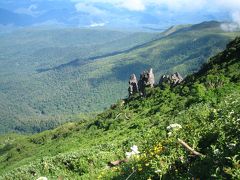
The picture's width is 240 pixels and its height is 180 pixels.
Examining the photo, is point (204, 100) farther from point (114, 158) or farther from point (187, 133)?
point (187, 133)

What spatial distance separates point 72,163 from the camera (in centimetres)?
2333

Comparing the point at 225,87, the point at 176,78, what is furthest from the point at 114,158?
the point at 176,78

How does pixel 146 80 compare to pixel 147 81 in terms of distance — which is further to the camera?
pixel 146 80

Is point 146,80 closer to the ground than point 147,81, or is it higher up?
higher up

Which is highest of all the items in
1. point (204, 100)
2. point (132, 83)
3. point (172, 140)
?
point (172, 140)

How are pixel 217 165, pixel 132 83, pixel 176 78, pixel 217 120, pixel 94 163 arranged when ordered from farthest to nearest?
pixel 132 83, pixel 176 78, pixel 94 163, pixel 217 120, pixel 217 165

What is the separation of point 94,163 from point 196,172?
11070 mm

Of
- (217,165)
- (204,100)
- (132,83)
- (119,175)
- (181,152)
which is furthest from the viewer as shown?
(132,83)

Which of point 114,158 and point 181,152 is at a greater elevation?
point 181,152

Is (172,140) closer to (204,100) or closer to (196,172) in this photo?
(196,172)

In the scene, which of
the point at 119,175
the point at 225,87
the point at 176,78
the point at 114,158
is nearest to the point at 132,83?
the point at 176,78

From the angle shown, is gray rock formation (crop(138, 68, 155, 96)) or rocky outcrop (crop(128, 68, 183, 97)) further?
gray rock formation (crop(138, 68, 155, 96))

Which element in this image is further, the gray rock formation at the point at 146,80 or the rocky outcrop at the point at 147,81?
the gray rock formation at the point at 146,80

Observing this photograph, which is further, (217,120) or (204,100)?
(204,100)
